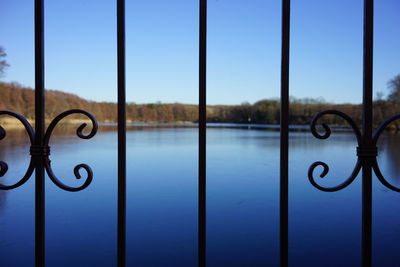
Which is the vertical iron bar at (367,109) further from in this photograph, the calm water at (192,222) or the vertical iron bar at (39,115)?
the calm water at (192,222)

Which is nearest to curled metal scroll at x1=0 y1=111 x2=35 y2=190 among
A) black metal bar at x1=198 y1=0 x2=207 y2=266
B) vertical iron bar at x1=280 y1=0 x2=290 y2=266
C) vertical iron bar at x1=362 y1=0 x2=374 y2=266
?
black metal bar at x1=198 y1=0 x2=207 y2=266

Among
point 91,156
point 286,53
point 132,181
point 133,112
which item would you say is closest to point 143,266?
point 286,53

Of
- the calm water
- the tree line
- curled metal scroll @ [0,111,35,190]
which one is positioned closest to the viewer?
curled metal scroll @ [0,111,35,190]

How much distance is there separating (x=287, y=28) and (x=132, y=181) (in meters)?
5.55

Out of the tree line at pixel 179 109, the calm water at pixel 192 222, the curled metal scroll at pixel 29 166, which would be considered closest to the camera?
the curled metal scroll at pixel 29 166

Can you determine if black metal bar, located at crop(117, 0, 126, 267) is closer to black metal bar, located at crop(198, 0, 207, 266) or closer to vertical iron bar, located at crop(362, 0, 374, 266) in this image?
black metal bar, located at crop(198, 0, 207, 266)

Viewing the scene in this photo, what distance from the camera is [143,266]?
2.74m

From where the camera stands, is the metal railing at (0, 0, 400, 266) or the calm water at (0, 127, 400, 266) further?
the calm water at (0, 127, 400, 266)

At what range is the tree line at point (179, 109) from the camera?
626 centimetres

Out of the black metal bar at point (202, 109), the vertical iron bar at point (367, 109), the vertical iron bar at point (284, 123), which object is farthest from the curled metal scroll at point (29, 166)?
the vertical iron bar at point (367, 109)

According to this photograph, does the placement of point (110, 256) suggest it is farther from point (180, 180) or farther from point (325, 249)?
point (180, 180)

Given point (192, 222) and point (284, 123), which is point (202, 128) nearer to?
point (284, 123)

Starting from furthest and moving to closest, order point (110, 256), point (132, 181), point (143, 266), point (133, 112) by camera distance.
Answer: point (133, 112), point (132, 181), point (110, 256), point (143, 266)

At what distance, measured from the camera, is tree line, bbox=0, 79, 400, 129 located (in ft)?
20.5
